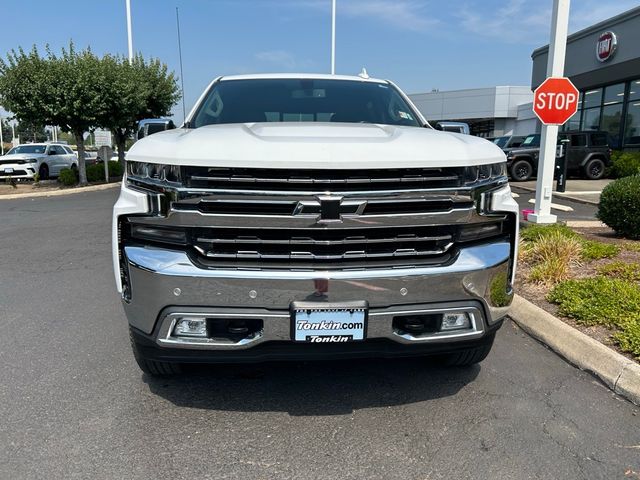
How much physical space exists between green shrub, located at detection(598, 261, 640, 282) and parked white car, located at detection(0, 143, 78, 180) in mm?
22641

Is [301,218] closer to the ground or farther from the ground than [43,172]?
farther from the ground

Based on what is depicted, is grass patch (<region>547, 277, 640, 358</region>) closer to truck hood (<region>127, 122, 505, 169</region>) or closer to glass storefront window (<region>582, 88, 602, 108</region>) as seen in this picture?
truck hood (<region>127, 122, 505, 169</region>)

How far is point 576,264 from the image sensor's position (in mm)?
5535

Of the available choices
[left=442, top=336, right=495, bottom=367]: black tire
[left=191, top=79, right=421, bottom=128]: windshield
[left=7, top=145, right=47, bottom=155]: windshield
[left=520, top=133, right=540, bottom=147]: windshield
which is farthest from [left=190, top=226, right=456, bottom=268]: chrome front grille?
[left=7, top=145, right=47, bottom=155]: windshield

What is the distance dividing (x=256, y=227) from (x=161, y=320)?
0.65 meters

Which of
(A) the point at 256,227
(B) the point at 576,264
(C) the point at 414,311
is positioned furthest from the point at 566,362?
(A) the point at 256,227

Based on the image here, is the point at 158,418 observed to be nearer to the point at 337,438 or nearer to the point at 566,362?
the point at 337,438

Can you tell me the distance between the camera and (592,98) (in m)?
24.0

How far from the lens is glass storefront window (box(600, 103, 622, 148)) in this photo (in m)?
21.7

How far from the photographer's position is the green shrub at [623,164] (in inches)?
712

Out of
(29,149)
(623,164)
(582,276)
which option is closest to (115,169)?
(29,149)

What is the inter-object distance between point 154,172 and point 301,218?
779 mm

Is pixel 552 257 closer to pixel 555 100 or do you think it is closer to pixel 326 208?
pixel 555 100

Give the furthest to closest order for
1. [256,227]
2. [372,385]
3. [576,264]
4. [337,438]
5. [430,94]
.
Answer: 1. [430,94]
2. [576,264]
3. [372,385]
4. [337,438]
5. [256,227]
